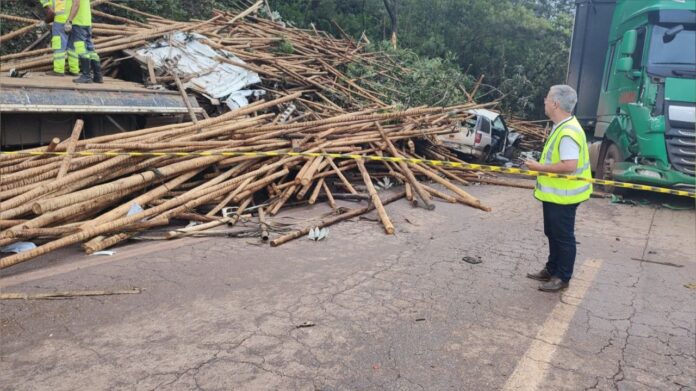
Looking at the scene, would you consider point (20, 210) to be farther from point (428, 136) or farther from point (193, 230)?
point (428, 136)

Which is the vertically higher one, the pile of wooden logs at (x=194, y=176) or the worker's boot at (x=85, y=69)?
the worker's boot at (x=85, y=69)

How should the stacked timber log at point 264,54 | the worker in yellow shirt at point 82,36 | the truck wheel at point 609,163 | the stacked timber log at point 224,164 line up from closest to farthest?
the stacked timber log at point 224,164 < the worker in yellow shirt at point 82,36 < the stacked timber log at point 264,54 < the truck wheel at point 609,163

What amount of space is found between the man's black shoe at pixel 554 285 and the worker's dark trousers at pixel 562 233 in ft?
0.13

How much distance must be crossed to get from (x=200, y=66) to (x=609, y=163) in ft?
29.7

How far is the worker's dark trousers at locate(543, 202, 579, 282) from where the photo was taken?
458 centimetres

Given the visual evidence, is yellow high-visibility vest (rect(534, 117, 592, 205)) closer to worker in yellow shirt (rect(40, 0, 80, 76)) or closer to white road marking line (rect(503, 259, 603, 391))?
white road marking line (rect(503, 259, 603, 391))

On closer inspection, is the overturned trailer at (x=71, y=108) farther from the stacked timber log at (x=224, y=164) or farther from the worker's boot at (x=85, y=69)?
the stacked timber log at (x=224, y=164)

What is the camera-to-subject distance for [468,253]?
593 cm

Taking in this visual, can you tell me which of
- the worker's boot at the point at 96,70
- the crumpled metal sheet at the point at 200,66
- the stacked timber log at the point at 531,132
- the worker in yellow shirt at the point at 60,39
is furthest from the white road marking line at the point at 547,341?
the stacked timber log at the point at 531,132

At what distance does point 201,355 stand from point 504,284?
2.99 metres

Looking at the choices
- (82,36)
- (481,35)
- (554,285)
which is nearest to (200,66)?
(82,36)

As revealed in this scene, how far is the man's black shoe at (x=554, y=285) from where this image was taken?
469 cm

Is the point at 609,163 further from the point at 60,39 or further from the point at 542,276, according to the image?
the point at 60,39

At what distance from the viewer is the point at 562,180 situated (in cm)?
450
